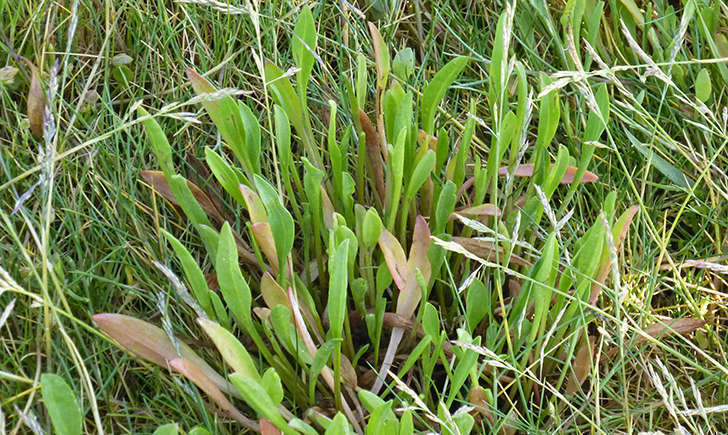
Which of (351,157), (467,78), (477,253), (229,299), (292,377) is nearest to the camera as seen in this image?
(229,299)

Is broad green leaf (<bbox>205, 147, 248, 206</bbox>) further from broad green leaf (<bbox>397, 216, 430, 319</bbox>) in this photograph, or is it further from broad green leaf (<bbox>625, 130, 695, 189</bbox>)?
broad green leaf (<bbox>625, 130, 695, 189</bbox>)

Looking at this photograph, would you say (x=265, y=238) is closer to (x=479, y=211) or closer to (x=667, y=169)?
(x=479, y=211)

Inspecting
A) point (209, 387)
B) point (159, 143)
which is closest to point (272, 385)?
point (209, 387)

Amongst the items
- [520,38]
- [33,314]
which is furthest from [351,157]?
[33,314]

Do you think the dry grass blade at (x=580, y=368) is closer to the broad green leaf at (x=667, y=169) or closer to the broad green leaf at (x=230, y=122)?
the broad green leaf at (x=667, y=169)

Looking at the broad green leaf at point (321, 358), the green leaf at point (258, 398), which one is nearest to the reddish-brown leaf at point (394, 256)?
the broad green leaf at point (321, 358)

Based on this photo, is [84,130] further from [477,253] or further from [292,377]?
[477,253]

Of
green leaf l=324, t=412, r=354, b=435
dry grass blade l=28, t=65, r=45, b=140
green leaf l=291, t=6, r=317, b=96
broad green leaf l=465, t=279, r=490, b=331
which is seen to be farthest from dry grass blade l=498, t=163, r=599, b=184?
dry grass blade l=28, t=65, r=45, b=140
